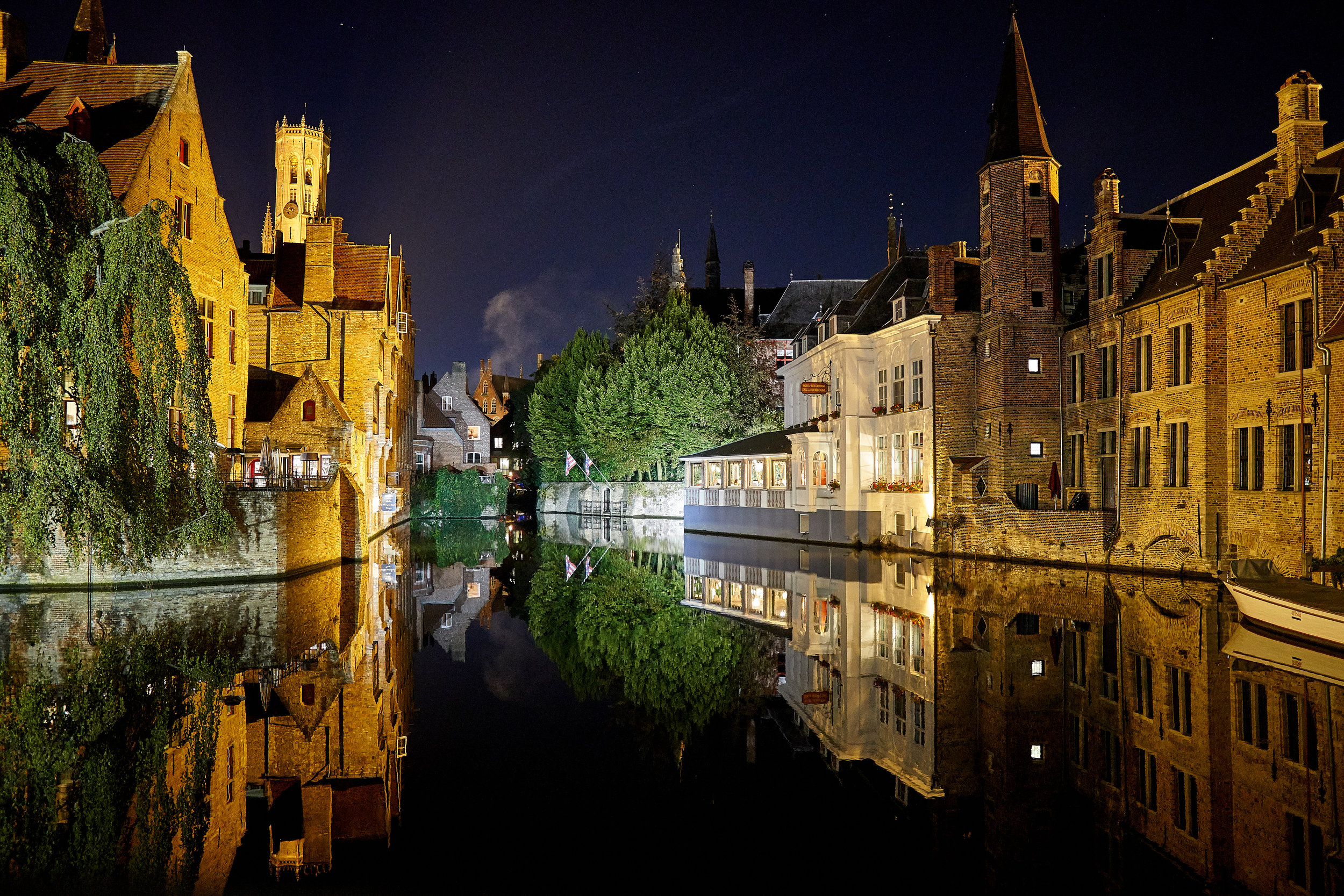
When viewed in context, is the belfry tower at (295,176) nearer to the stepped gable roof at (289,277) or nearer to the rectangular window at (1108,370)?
the stepped gable roof at (289,277)

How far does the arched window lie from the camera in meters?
30.1

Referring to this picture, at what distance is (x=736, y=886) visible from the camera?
6.11 metres

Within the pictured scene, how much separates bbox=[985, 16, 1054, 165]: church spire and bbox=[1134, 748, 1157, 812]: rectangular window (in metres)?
25.9

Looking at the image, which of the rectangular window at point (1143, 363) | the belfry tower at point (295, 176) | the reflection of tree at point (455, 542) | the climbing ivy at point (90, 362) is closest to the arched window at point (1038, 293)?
the rectangular window at point (1143, 363)

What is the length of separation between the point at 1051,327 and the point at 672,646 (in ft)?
68.1

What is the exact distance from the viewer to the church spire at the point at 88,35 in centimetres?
3872

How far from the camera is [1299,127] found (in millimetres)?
23234

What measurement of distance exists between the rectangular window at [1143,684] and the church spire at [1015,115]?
72.5 ft

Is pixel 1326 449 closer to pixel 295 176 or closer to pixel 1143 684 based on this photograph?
pixel 1143 684

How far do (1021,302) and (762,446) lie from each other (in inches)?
622

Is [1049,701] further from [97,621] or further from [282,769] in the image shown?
[97,621]

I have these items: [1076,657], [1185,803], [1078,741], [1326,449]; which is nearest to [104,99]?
[1076,657]

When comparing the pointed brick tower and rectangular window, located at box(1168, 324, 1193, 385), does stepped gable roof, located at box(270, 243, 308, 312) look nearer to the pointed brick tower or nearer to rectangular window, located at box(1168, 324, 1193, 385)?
the pointed brick tower

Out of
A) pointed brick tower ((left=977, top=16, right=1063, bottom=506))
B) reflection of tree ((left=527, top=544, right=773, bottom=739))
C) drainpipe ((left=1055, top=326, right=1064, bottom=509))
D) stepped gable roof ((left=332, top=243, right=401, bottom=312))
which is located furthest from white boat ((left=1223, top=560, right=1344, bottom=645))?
stepped gable roof ((left=332, top=243, right=401, bottom=312))
